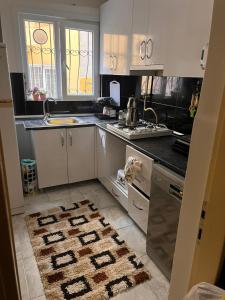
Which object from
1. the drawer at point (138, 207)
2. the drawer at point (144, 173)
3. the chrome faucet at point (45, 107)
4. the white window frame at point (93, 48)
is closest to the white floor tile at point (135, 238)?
the drawer at point (138, 207)

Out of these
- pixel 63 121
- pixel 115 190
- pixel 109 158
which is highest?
pixel 63 121

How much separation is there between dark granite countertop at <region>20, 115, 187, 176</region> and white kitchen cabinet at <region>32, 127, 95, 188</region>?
0.09 meters

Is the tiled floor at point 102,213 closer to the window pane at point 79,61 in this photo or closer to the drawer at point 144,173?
the drawer at point 144,173

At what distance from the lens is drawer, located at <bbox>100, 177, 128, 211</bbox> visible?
2.29 m

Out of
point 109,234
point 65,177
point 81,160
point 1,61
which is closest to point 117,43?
point 1,61

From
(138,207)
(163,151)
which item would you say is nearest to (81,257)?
(138,207)

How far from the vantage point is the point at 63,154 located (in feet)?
8.68

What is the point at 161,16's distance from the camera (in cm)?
175

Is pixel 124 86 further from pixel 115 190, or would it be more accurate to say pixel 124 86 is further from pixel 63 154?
pixel 115 190

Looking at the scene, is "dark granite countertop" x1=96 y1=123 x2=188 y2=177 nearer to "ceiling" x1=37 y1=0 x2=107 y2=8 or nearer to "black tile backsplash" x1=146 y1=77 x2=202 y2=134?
"black tile backsplash" x1=146 y1=77 x2=202 y2=134

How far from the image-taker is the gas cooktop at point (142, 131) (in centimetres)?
205

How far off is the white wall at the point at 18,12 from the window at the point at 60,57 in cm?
8

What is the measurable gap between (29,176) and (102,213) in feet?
3.15

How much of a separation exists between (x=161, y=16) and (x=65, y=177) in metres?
1.96
